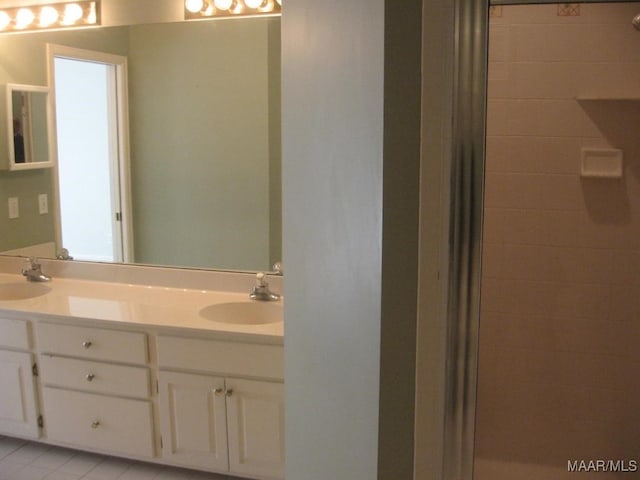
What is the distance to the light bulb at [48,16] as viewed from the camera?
8.92ft

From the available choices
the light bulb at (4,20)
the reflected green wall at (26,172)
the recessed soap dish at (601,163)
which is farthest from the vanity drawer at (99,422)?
the recessed soap dish at (601,163)

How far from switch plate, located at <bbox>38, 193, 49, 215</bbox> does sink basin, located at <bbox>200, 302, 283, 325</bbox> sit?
3.65ft

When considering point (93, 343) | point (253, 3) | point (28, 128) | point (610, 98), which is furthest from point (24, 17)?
point (610, 98)

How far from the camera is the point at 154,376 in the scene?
2234mm

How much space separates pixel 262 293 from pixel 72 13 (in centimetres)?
153

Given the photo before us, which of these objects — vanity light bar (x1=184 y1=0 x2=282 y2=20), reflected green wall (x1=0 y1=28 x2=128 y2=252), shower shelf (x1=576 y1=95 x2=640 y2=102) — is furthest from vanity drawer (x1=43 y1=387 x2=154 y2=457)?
shower shelf (x1=576 y1=95 x2=640 y2=102)

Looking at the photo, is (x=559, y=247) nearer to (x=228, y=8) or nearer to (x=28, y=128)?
(x=228, y=8)

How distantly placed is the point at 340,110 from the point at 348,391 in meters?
0.38

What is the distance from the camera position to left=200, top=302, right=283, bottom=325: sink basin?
2361mm

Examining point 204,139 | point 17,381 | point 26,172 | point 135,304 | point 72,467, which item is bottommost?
point 72,467

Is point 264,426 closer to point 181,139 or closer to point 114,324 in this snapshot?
point 114,324

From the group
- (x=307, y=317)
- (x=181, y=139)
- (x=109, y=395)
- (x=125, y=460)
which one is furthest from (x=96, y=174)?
(x=307, y=317)

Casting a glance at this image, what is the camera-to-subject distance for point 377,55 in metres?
0.69

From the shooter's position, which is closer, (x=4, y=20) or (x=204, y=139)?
(x=204, y=139)
